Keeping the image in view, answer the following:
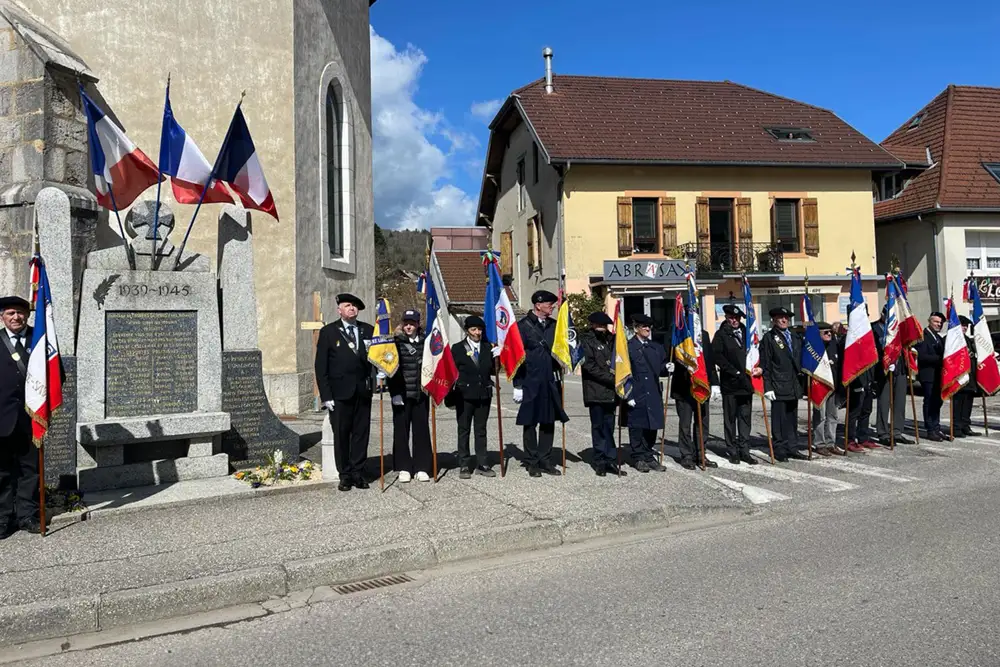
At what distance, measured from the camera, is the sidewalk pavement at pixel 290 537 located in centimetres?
475

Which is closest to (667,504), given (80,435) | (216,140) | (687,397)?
(687,397)

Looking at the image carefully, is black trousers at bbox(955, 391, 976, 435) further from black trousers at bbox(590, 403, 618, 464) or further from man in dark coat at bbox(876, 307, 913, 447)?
black trousers at bbox(590, 403, 618, 464)

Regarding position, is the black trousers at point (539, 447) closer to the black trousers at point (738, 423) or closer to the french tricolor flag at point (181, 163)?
the black trousers at point (738, 423)

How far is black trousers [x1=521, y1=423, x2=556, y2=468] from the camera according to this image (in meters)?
8.35

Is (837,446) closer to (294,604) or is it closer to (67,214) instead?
(294,604)

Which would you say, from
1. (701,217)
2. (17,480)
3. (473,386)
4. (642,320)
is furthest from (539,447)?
(701,217)

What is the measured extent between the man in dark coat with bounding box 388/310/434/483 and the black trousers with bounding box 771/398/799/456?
448 centimetres

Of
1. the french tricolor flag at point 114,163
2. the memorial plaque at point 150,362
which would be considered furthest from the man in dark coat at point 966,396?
the french tricolor flag at point 114,163

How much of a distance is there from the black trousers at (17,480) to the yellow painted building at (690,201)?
62.0 feet

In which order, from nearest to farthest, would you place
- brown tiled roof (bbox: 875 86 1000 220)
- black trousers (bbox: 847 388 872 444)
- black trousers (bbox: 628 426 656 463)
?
black trousers (bbox: 628 426 656 463)
black trousers (bbox: 847 388 872 444)
brown tiled roof (bbox: 875 86 1000 220)

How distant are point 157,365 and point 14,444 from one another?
1.84 meters

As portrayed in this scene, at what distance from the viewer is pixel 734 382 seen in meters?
9.40

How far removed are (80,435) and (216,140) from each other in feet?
25.6

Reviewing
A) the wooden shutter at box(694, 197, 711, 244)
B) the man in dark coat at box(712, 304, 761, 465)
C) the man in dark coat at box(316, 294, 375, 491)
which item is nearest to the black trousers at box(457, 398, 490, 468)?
the man in dark coat at box(316, 294, 375, 491)
